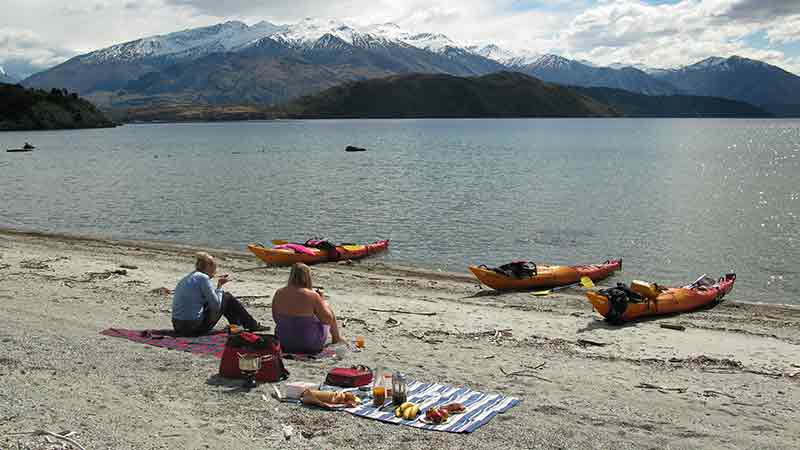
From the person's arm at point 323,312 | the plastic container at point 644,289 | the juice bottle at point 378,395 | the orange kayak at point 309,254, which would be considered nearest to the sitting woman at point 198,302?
the person's arm at point 323,312

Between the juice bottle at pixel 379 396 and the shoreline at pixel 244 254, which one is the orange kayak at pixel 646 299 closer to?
the shoreline at pixel 244 254

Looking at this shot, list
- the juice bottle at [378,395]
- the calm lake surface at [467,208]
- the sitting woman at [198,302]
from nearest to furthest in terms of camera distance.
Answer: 1. the juice bottle at [378,395]
2. the sitting woman at [198,302]
3. the calm lake surface at [467,208]

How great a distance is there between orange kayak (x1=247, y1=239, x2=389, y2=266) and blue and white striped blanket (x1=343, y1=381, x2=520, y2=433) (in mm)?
15264

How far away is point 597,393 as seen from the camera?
36.0 feet

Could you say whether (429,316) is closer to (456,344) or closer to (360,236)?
(456,344)

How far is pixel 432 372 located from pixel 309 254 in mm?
Result: 15175

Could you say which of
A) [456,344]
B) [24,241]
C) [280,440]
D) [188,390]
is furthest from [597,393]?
[24,241]

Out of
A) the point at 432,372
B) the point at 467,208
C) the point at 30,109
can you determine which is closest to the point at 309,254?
the point at 432,372

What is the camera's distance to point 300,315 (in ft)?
39.7

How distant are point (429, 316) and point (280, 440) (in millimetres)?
8301

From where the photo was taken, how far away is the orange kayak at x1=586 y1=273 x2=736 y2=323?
55.6ft

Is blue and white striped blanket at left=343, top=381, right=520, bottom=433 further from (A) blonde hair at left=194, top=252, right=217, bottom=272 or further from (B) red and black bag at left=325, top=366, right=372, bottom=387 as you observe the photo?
(A) blonde hair at left=194, top=252, right=217, bottom=272

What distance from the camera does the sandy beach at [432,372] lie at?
29.5 ft

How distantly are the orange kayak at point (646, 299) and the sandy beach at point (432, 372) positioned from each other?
0.36 metres
